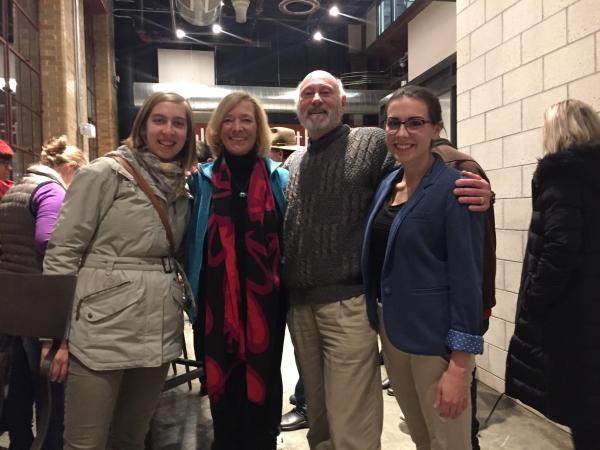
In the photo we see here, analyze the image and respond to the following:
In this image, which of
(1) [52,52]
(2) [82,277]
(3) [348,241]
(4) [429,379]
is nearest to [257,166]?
(3) [348,241]

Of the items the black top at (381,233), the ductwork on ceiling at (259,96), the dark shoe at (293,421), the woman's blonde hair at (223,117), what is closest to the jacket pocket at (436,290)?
the black top at (381,233)

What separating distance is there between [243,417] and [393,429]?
1188 millimetres

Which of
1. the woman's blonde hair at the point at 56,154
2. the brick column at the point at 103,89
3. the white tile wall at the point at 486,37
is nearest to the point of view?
the woman's blonde hair at the point at 56,154

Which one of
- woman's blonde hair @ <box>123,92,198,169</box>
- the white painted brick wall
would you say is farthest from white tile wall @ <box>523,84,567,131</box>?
woman's blonde hair @ <box>123,92,198,169</box>

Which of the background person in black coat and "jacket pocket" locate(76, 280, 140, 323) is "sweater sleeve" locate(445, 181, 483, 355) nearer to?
the background person in black coat

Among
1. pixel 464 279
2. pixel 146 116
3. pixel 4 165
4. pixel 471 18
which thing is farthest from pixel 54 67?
pixel 464 279

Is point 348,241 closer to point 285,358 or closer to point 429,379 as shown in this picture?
point 429,379

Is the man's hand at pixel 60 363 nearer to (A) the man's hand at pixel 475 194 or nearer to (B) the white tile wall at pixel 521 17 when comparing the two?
(A) the man's hand at pixel 475 194

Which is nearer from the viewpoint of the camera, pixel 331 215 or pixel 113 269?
pixel 113 269

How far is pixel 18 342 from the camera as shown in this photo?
6.70ft

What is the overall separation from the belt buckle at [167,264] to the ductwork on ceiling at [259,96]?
6.67m

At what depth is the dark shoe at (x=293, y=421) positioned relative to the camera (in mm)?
2537

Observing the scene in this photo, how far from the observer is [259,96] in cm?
805

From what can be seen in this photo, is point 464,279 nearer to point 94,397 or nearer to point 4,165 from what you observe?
point 94,397
